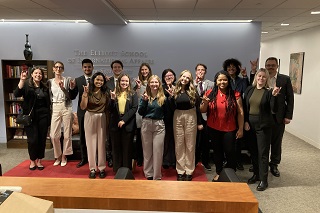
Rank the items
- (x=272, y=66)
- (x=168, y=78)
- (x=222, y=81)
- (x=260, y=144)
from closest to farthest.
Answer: (x=222, y=81) → (x=260, y=144) → (x=272, y=66) → (x=168, y=78)

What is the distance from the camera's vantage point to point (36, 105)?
406 centimetres

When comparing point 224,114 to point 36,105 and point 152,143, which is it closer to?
point 152,143

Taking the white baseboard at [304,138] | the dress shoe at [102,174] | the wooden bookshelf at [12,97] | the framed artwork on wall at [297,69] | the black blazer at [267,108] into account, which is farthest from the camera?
the framed artwork on wall at [297,69]

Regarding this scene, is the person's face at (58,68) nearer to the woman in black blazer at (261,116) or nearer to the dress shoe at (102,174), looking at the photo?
the dress shoe at (102,174)

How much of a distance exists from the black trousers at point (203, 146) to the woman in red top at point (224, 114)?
2.31ft

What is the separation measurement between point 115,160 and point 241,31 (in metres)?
3.96

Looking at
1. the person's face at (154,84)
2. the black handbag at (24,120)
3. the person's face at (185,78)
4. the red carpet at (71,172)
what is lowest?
the red carpet at (71,172)

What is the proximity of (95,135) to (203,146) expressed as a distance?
5.99 ft


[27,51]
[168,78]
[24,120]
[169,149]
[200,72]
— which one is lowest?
[169,149]

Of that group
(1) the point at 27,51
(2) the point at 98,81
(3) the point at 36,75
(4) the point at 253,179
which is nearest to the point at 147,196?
(2) the point at 98,81

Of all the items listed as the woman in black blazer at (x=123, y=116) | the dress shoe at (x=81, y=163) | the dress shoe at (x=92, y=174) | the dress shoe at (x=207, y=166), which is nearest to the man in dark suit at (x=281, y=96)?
the dress shoe at (x=207, y=166)

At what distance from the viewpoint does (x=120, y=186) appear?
1.12 metres

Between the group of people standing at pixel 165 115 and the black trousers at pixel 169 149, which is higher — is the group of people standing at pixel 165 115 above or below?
above

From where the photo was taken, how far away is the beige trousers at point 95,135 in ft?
12.6
